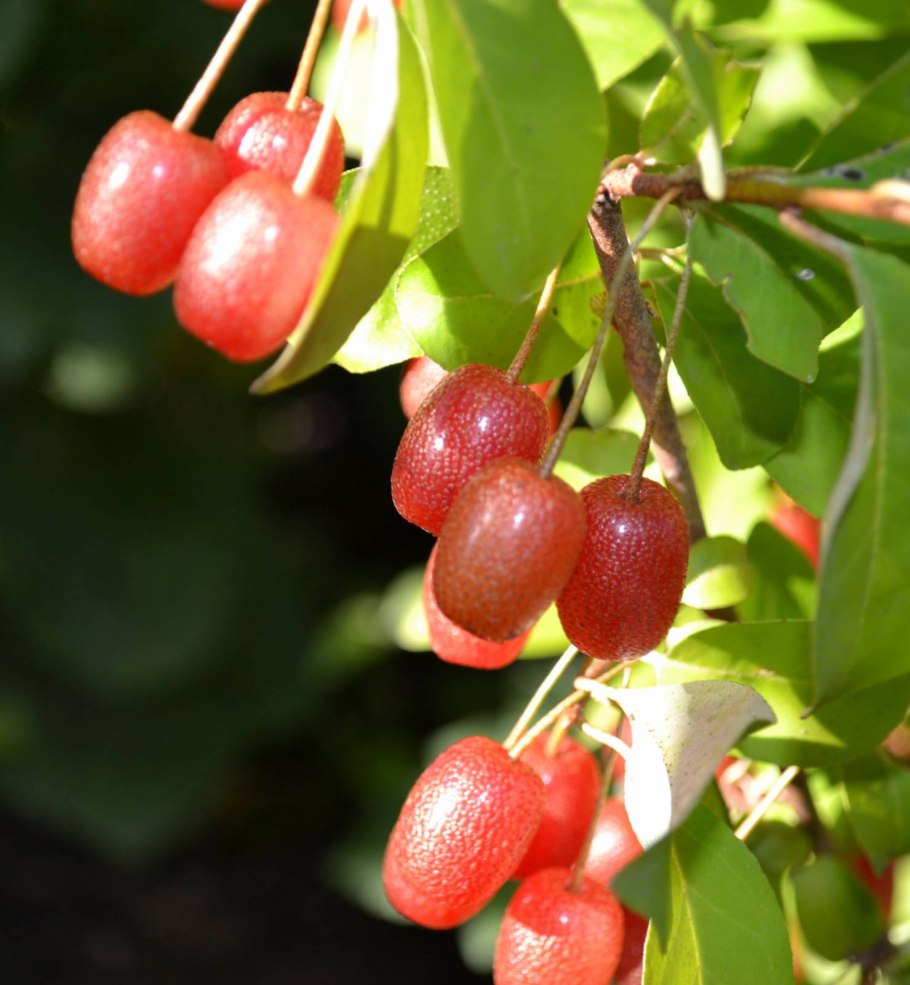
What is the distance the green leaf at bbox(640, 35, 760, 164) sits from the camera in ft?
2.57

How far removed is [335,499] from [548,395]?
2090 millimetres

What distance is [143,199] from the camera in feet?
2.28

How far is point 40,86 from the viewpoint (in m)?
2.25

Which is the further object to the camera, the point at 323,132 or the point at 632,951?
the point at 632,951

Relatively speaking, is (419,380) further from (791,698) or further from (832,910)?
(832,910)

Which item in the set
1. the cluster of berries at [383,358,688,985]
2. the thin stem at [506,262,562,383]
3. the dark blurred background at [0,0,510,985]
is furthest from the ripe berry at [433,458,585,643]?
the dark blurred background at [0,0,510,985]

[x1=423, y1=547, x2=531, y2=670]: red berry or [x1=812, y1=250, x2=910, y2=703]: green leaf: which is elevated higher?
→ [x1=812, y1=250, x2=910, y2=703]: green leaf

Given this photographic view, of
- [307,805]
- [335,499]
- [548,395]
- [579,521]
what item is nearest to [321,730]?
[307,805]

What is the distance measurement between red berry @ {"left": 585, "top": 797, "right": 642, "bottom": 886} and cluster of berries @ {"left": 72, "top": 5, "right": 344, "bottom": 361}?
46 cm

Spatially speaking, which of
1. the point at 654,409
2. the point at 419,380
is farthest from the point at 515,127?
the point at 419,380

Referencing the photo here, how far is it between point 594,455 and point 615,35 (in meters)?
0.33

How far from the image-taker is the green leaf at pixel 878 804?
107cm

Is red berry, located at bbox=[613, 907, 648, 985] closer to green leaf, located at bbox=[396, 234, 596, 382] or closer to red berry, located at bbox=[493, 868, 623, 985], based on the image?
red berry, located at bbox=[493, 868, 623, 985]

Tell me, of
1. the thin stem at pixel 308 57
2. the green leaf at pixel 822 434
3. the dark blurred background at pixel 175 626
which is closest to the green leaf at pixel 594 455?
the green leaf at pixel 822 434
